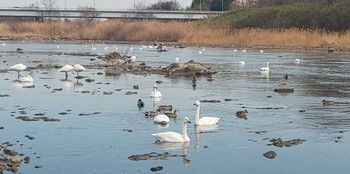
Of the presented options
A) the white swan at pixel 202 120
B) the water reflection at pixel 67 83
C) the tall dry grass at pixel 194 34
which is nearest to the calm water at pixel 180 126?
the water reflection at pixel 67 83

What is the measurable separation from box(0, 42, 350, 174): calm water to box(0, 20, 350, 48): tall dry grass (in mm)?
33668

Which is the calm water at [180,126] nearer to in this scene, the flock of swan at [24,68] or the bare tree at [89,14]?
the flock of swan at [24,68]

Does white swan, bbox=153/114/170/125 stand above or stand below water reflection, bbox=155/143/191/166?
above

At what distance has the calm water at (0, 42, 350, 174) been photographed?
12.7m

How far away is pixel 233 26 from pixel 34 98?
197 feet

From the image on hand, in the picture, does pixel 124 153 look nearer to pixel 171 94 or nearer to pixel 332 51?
pixel 171 94

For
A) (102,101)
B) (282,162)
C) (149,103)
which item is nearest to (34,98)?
(102,101)

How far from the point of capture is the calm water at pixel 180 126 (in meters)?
12.7

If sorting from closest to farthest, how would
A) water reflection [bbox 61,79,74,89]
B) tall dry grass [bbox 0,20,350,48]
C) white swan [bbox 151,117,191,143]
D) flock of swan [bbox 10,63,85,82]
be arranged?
white swan [bbox 151,117,191,143] < water reflection [bbox 61,79,74,89] < flock of swan [bbox 10,63,85,82] < tall dry grass [bbox 0,20,350,48]

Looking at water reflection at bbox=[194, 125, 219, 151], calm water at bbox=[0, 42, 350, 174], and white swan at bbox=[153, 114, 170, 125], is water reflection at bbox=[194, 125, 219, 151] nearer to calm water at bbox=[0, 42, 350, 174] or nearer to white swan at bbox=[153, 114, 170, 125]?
calm water at bbox=[0, 42, 350, 174]

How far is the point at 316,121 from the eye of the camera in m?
17.6

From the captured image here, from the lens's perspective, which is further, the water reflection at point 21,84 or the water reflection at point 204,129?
the water reflection at point 21,84

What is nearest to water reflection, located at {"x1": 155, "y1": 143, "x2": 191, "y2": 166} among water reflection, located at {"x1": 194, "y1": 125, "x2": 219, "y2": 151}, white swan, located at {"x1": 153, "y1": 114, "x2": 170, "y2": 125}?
water reflection, located at {"x1": 194, "y1": 125, "x2": 219, "y2": 151}

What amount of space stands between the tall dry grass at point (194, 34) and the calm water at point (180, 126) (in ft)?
110
